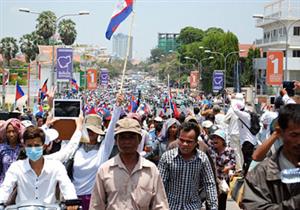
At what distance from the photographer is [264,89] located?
2864 inches

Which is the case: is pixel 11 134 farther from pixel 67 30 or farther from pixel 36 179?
pixel 67 30

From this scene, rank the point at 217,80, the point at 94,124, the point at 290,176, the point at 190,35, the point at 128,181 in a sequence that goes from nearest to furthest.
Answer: the point at 290,176
the point at 128,181
the point at 94,124
the point at 217,80
the point at 190,35

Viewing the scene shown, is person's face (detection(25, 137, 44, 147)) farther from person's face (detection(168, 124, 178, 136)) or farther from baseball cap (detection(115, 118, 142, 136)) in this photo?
person's face (detection(168, 124, 178, 136))

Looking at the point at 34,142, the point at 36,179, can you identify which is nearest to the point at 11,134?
the point at 34,142

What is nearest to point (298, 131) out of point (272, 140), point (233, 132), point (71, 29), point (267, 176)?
point (267, 176)

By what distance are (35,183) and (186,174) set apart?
1.32m

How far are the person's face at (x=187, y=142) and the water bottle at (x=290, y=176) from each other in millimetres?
2598

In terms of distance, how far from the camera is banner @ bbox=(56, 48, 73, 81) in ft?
96.0

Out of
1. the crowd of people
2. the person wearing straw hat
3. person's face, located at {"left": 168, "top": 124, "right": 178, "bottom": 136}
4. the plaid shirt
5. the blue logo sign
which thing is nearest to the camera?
the crowd of people

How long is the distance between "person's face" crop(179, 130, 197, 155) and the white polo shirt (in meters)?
1.05

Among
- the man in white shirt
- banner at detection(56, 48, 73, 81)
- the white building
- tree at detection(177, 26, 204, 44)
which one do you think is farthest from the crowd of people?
tree at detection(177, 26, 204, 44)

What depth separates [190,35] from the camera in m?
126

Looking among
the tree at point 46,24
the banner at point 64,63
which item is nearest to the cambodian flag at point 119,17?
the banner at point 64,63

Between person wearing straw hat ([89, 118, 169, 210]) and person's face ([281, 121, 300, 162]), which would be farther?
person wearing straw hat ([89, 118, 169, 210])
